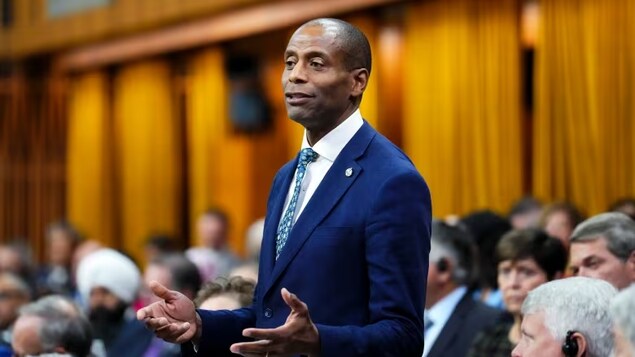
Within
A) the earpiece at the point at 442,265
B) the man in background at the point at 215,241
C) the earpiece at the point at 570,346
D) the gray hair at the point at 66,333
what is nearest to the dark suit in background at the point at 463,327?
the earpiece at the point at 442,265

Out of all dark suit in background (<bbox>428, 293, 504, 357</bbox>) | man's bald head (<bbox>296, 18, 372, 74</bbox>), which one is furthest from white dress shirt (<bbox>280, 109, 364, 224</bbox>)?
dark suit in background (<bbox>428, 293, 504, 357</bbox>)

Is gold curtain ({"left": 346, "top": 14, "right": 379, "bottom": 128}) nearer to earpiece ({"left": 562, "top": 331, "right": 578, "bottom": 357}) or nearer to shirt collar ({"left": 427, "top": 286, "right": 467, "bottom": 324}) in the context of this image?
shirt collar ({"left": 427, "top": 286, "right": 467, "bottom": 324})

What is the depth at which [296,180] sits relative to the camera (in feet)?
9.28

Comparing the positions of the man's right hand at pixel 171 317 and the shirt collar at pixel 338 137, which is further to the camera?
the shirt collar at pixel 338 137

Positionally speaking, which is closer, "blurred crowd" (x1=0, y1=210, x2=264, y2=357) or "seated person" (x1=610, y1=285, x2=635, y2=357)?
"seated person" (x1=610, y1=285, x2=635, y2=357)

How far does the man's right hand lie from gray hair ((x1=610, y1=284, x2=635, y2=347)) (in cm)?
97

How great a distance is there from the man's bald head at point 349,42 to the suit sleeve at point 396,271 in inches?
10.8

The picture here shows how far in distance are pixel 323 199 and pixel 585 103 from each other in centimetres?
575

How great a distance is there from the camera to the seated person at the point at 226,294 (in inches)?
159

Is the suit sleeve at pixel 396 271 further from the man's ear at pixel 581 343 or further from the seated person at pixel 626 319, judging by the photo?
the seated person at pixel 626 319

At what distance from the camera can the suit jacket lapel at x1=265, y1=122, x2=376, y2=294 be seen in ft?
8.73

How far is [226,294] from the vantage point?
13.5ft

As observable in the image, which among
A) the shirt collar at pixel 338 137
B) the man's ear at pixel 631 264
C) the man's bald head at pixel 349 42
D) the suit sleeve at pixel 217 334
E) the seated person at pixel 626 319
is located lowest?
the man's ear at pixel 631 264

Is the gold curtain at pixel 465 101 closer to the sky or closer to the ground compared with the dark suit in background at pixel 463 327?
closer to the sky
